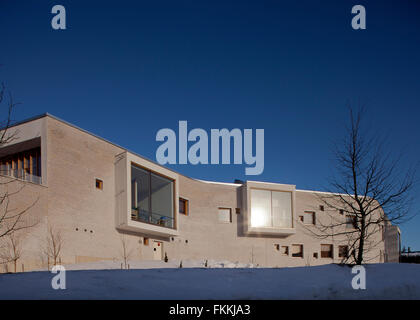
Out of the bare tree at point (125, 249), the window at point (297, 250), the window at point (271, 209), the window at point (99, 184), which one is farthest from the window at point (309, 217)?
the window at point (99, 184)

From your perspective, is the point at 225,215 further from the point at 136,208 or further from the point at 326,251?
the point at 136,208

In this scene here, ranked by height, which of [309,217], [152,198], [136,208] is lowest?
[309,217]

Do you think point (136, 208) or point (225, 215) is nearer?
point (136, 208)

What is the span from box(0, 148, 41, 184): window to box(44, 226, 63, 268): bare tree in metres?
2.41

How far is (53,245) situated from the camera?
17.7 m

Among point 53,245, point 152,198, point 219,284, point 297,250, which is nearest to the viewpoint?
point 219,284

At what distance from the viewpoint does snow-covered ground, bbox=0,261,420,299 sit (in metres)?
6.75

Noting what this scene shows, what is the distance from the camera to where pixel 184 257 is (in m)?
27.3

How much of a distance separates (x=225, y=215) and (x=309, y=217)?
23.8ft

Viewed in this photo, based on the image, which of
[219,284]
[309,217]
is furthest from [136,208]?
[219,284]

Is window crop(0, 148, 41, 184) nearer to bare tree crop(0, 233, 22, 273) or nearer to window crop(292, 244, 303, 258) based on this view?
bare tree crop(0, 233, 22, 273)
